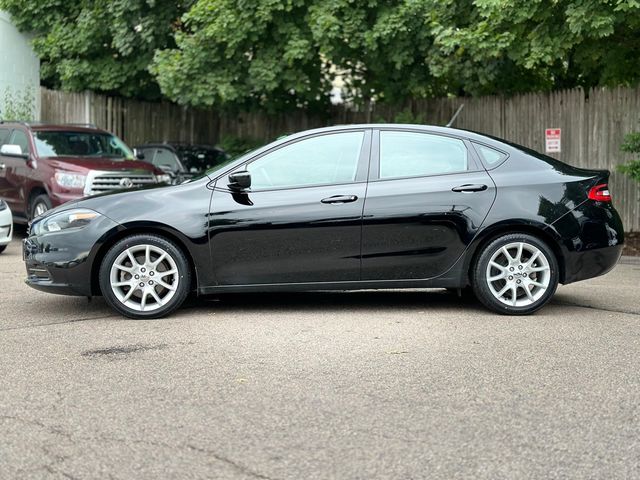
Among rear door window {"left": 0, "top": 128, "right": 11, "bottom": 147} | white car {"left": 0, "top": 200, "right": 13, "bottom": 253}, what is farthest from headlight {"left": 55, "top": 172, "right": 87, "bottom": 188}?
rear door window {"left": 0, "top": 128, "right": 11, "bottom": 147}

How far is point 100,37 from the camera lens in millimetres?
22859

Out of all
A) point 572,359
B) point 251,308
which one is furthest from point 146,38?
point 572,359

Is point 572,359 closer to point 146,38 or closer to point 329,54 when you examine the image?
point 329,54

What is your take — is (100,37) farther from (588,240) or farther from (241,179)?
(588,240)

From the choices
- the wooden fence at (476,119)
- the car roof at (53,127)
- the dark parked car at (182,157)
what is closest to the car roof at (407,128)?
the wooden fence at (476,119)

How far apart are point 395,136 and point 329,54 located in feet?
34.0

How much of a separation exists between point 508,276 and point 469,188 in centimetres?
79

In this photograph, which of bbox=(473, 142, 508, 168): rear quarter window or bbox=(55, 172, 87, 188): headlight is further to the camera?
bbox=(55, 172, 87, 188): headlight

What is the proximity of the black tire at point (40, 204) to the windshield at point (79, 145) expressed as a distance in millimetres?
743

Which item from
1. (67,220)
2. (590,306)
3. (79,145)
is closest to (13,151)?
(79,145)

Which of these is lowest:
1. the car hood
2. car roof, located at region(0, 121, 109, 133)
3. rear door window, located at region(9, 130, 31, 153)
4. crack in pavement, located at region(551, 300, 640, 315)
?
crack in pavement, located at region(551, 300, 640, 315)

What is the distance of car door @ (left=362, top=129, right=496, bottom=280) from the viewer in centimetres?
839

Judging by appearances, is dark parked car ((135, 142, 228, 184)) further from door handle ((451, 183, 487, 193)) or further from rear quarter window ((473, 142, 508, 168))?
door handle ((451, 183, 487, 193))

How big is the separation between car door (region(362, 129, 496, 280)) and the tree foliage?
529 cm
